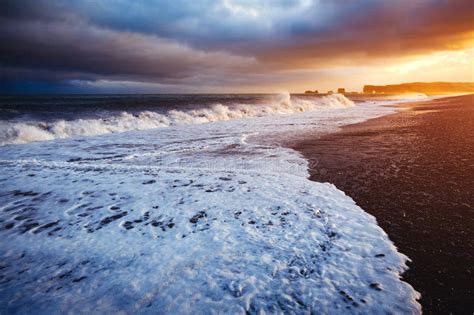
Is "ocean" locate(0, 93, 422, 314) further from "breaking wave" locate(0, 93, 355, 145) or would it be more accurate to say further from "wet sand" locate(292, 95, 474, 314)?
"breaking wave" locate(0, 93, 355, 145)

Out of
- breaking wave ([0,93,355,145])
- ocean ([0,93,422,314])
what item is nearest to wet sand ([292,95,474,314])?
ocean ([0,93,422,314])

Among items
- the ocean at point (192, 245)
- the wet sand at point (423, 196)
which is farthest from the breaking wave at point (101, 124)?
the wet sand at point (423, 196)

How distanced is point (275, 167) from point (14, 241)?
5314 millimetres

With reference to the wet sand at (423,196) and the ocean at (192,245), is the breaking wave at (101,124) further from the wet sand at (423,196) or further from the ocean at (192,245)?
the wet sand at (423,196)

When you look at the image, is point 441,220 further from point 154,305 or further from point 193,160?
point 193,160

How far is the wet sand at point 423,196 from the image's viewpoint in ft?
8.89

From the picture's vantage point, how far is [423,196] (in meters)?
4.72

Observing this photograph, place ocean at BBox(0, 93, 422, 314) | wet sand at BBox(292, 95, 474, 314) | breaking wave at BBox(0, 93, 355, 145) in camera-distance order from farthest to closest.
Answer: breaking wave at BBox(0, 93, 355, 145) < wet sand at BBox(292, 95, 474, 314) < ocean at BBox(0, 93, 422, 314)

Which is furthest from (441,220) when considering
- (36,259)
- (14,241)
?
(14,241)

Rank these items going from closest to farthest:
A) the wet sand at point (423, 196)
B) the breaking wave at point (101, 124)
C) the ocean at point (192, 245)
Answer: the ocean at point (192, 245) → the wet sand at point (423, 196) → the breaking wave at point (101, 124)

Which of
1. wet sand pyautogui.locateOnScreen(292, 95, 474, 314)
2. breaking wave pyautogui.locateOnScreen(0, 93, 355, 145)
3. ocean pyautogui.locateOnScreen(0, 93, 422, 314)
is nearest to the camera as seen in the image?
ocean pyautogui.locateOnScreen(0, 93, 422, 314)

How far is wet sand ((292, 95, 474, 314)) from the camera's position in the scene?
271cm

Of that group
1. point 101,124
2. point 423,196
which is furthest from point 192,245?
point 101,124

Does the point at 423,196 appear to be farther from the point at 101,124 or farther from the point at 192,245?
the point at 101,124
